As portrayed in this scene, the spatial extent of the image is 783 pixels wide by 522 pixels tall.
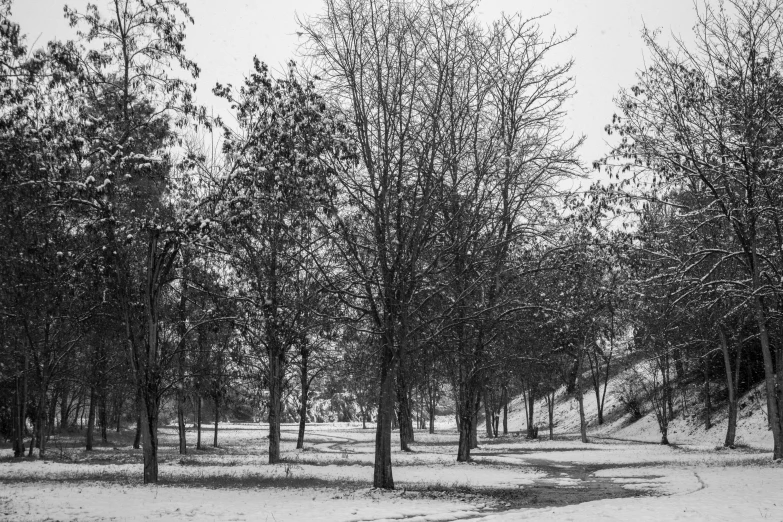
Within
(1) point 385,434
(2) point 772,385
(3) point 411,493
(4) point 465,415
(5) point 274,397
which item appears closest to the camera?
(3) point 411,493

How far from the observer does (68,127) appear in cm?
1406

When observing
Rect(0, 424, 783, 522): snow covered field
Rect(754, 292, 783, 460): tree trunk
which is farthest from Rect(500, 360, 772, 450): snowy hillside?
Rect(0, 424, 783, 522): snow covered field

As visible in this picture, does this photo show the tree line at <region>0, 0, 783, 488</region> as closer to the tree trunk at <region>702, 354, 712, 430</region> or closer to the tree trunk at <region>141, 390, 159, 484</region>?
the tree trunk at <region>141, 390, 159, 484</region>

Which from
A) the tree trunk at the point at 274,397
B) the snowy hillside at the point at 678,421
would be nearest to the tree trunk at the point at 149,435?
the tree trunk at the point at 274,397

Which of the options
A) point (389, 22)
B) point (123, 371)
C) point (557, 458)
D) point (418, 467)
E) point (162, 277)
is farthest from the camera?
point (123, 371)

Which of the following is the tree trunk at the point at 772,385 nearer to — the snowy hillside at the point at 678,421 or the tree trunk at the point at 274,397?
the snowy hillside at the point at 678,421

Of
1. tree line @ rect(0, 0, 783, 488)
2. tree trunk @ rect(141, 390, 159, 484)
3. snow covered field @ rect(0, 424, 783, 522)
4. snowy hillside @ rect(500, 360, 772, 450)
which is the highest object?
tree line @ rect(0, 0, 783, 488)

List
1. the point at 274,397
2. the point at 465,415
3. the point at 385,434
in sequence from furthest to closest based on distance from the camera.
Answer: the point at 274,397
the point at 465,415
the point at 385,434

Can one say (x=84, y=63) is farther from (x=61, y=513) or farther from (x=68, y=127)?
(x=61, y=513)

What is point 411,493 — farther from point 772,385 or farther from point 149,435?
point 772,385

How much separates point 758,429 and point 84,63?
33.8 metres

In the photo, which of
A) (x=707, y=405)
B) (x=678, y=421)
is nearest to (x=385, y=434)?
(x=707, y=405)

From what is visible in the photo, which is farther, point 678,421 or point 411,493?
point 678,421

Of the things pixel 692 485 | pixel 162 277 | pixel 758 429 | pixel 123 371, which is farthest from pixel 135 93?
pixel 758 429
